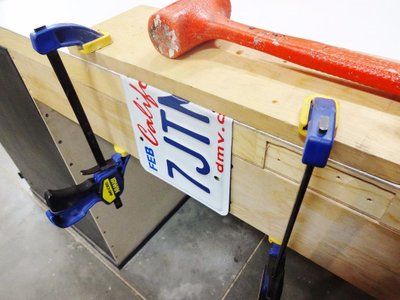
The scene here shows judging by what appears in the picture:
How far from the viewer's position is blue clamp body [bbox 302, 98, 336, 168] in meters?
0.26

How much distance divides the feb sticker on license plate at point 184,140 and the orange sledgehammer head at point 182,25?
0.23 ft

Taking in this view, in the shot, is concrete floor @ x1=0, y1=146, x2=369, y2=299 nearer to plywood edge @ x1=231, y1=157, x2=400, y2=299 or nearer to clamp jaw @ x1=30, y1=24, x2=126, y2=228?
clamp jaw @ x1=30, y1=24, x2=126, y2=228

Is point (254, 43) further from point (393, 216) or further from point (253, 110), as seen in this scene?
point (393, 216)

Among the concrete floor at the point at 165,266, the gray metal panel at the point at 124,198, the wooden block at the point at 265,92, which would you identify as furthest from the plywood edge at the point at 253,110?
the concrete floor at the point at 165,266

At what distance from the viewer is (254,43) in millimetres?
406

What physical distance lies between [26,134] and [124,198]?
1.28ft

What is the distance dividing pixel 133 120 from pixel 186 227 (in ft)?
3.02

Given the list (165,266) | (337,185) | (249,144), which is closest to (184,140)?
(249,144)

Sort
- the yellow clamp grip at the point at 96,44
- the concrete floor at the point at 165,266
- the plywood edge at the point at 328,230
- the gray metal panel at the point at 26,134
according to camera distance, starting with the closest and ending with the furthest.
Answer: the plywood edge at the point at 328,230
the yellow clamp grip at the point at 96,44
the gray metal panel at the point at 26,134
the concrete floor at the point at 165,266

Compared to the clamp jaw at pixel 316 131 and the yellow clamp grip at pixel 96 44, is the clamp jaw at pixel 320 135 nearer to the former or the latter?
the clamp jaw at pixel 316 131

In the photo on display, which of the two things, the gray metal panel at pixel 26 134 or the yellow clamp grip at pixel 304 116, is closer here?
the yellow clamp grip at pixel 304 116

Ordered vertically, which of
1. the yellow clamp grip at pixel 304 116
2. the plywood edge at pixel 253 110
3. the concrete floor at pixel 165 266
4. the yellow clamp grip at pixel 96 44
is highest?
the yellow clamp grip at pixel 96 44

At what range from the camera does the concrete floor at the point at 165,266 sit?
45.8 inches

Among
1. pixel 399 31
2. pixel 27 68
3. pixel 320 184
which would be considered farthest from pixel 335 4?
pixel 27 68
